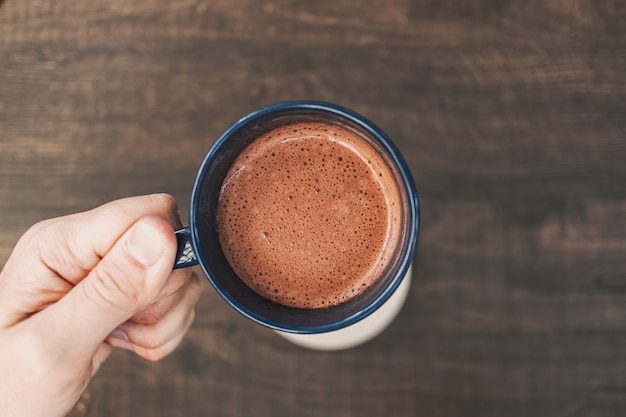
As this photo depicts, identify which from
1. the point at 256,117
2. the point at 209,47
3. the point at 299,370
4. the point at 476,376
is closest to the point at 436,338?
the point at 476,376

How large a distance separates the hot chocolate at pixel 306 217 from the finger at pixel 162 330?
0.42 feet

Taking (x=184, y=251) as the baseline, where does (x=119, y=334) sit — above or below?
below

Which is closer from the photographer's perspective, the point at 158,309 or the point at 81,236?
the point at 81,236

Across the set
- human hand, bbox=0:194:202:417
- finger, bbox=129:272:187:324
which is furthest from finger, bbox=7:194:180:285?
finger, bbox=129:272:187:324

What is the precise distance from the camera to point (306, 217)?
2.44 ft

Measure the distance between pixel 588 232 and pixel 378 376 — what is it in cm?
37

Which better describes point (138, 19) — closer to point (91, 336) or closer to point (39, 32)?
point (39, 32)

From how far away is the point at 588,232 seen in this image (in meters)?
0.87

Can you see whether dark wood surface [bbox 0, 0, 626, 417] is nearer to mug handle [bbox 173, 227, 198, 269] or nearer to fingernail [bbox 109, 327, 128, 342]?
fingernail [bbox 109, 327, 128, 342]

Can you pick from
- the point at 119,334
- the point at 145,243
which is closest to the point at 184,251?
the point at 145,243

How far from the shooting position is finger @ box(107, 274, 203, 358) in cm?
83

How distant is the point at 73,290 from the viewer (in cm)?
69

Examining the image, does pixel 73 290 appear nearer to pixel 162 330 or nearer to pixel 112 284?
pixel 112 284

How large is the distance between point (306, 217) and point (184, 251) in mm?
160
